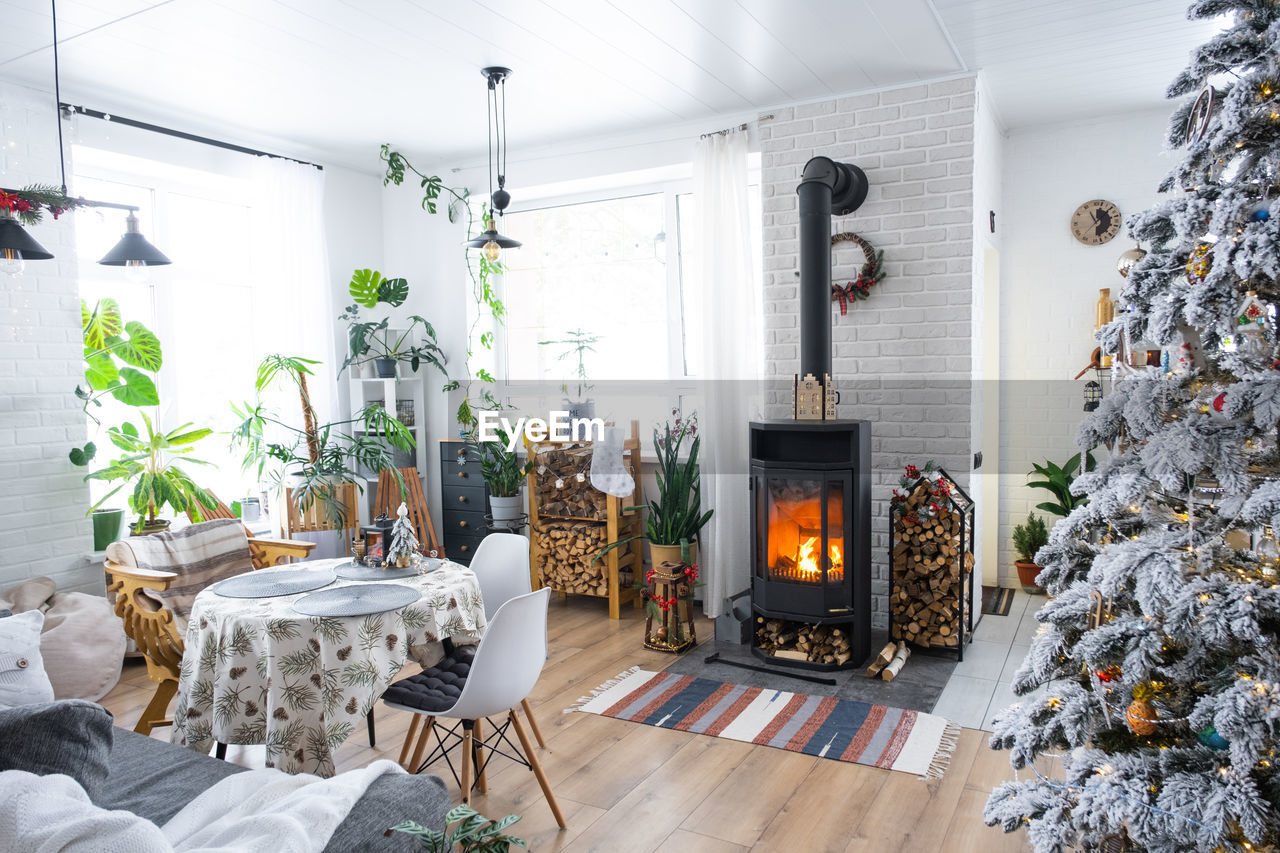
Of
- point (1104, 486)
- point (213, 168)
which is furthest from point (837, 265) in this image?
point (213, 168)

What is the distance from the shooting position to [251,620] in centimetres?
241

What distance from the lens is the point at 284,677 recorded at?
2.36 m

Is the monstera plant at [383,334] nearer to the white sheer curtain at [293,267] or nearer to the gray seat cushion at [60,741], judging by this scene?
the white sheer curtain at [293,267]

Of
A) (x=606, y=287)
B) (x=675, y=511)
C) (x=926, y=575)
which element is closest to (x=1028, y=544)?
(x=926, y=575)

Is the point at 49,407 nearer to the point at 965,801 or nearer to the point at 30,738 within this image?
the point at 30,738

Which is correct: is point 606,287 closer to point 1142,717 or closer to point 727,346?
point 727,346

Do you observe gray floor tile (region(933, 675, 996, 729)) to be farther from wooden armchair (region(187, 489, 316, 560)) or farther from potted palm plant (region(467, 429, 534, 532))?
wooden armchair (region(187, 489, 316, 560))

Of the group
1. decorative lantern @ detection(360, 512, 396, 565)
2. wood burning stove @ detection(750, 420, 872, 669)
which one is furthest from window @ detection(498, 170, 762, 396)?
decorative lantern @ detection(360, 512, 396, 565)

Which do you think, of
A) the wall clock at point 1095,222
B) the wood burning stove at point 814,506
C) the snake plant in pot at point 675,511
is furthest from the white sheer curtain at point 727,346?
the wall clock at point 1095,222

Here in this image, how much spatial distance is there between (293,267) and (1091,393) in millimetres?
4579

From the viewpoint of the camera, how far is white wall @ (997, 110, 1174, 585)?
14.9ft

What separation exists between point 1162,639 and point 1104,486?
14.9 inches

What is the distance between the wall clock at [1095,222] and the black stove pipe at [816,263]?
1.71 meters

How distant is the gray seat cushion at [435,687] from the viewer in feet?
8.13
